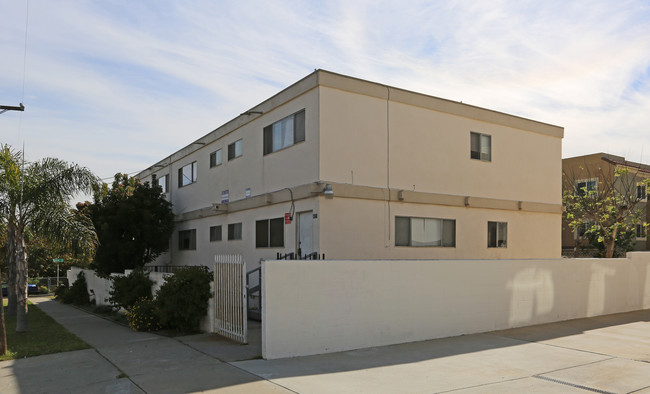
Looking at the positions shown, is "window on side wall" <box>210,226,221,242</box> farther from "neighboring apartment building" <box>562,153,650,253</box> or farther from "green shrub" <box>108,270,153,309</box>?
"neighboring apartment building" <box>562,153,650,253</box>

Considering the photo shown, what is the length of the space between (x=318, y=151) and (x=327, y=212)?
1.76 metres

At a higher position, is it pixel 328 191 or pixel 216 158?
pixel 216 158

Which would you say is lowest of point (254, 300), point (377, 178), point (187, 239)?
point (254, 300)

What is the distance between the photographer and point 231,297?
12383mm

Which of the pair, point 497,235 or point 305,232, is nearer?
point 305,232

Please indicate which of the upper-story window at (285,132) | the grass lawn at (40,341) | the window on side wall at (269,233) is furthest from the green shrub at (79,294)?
the upper-story window at (285,132)

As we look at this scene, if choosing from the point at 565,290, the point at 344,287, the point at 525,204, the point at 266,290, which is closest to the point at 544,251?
the point at 525,204

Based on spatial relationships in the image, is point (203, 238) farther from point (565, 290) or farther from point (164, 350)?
point (565, 290)

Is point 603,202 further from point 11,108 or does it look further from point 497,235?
point 11,108

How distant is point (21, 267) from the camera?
1595 cm

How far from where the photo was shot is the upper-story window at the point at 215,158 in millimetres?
23297

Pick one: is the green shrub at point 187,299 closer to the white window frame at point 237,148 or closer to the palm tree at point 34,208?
the palm tree at point 34,208

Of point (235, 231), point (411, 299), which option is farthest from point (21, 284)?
point (411, 299)

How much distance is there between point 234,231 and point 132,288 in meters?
4.98
